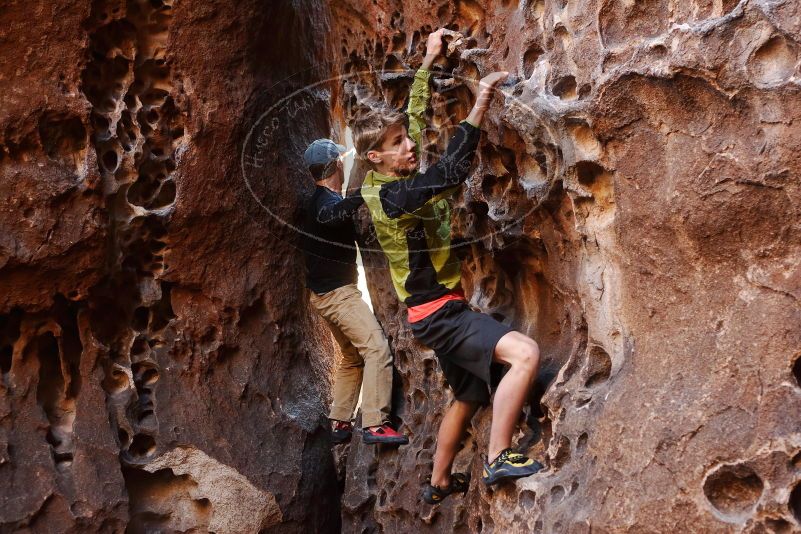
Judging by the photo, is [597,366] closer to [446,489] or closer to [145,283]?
[446,489]

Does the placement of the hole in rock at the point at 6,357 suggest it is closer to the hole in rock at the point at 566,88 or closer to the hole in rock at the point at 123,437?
the hole in rock at the point at 123,437

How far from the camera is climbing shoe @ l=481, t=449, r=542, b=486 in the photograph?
3236 mm

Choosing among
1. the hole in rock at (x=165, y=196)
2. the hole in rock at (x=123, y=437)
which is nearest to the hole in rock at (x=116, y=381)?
the hole in rock at (x=123, y=437)

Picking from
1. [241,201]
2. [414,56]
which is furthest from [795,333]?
[241,201]

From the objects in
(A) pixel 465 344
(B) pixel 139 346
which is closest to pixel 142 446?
(B) pixel 139 346

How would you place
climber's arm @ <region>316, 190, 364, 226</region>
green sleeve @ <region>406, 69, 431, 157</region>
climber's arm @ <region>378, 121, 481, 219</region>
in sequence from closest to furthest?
climber's arm @ <region>378, 121, 481, 219</region>
green sleeve @ <region>406, 69, 431, 157</region>
climber's arm @ <region>316, 190, 364, 226</region>

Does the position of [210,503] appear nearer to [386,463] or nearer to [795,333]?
[386,463]

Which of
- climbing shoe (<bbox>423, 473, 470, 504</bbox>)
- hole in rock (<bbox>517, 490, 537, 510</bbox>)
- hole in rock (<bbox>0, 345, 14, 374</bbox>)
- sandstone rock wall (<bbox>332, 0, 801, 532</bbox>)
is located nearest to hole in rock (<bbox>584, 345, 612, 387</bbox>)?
sandstone rock wall (<bbox>332, 0, 801, 532</bbox>)

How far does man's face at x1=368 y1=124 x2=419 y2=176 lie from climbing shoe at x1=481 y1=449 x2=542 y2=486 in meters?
1.12

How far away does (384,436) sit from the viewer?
4.17 m

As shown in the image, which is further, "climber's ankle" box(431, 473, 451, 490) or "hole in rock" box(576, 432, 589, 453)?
"climber's ankle" box(431, 473, 451, 490)

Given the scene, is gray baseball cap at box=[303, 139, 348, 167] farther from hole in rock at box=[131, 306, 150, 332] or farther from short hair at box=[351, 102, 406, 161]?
hole in rock at box=[131, 306, 150, 332]

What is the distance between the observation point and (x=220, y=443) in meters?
4.41

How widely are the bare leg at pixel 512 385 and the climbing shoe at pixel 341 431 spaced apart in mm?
1445
